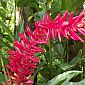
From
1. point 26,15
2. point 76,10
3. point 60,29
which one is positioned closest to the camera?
point 60,29

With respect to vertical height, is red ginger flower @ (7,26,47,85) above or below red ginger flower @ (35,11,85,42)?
below

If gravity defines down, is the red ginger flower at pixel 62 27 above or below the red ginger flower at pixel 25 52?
above

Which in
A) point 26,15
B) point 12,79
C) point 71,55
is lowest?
point 71,55

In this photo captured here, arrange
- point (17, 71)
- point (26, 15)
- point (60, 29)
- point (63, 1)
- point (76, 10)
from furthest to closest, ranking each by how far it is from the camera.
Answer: point (26, 15)
point (76, 10)
point (63, 1)
point (17, 71)
point (60, 29)

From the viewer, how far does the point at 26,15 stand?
1.85 metres

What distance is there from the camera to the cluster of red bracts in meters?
0.66

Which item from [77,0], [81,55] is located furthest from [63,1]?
[81,55]

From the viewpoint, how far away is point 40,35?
27.7 inches

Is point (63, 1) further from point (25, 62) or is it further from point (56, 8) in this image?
point (25, 62)

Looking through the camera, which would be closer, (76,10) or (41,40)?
(41,40)

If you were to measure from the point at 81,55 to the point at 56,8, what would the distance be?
0.36 meters

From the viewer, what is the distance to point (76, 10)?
1700 millimetres

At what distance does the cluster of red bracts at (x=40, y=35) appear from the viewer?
2.17ft

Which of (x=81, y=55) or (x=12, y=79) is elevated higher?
(x=12, y=79)
